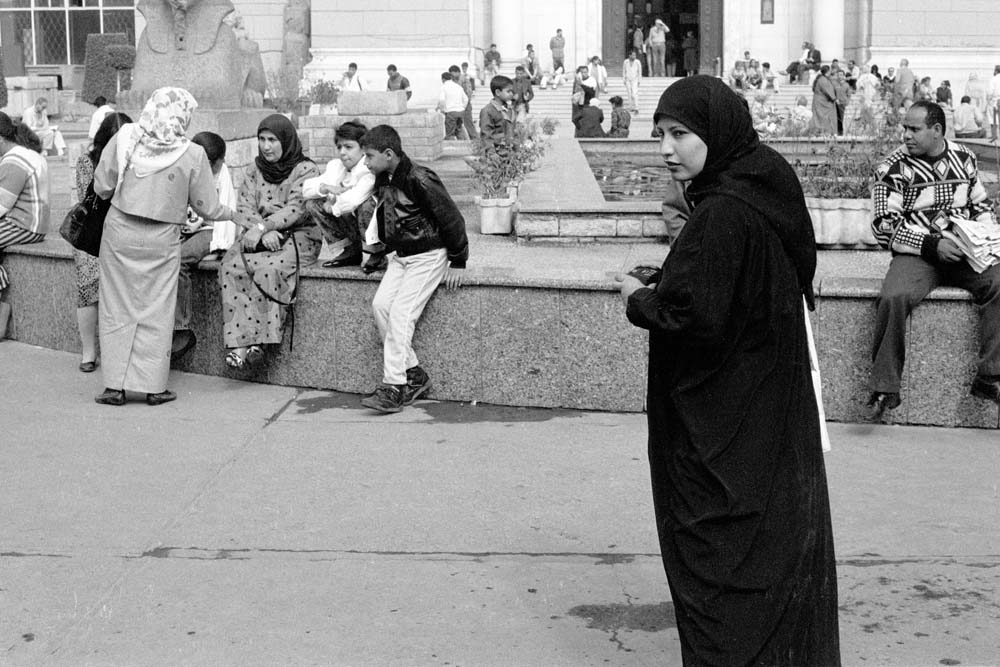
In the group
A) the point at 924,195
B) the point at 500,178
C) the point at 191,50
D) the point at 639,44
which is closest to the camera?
the point at 924,195

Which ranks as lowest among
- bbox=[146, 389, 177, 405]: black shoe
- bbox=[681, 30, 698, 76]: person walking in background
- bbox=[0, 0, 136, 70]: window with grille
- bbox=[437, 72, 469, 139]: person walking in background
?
bbox=[146, 389, 177, 405]: black shoe

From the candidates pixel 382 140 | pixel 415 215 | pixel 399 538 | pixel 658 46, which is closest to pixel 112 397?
pixel 415 215

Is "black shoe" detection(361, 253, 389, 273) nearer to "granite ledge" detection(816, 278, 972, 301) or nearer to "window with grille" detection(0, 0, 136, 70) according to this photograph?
"granite ledge" detection(816, 278, 972, 301)

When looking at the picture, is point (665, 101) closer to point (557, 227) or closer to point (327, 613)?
point (327, 613)

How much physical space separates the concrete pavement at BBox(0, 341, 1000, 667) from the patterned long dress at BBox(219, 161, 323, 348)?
39cm

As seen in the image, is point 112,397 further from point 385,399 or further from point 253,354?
point 385,399

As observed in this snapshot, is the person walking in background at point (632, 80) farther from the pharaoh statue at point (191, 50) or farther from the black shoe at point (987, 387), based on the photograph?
the black shoe at point (987, 387)

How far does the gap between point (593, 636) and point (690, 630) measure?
94 cm

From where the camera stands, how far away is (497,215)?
12.4 metres

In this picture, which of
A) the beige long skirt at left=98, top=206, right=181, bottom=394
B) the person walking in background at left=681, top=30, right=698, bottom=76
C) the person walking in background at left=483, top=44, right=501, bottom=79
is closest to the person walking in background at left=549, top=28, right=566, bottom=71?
the person walking in background at left=483, top=44, right=501, bottom=79

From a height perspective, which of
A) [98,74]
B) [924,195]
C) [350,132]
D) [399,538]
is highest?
[98,74]

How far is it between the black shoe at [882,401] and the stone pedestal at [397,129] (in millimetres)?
16179

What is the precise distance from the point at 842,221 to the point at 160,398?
5.19 metres

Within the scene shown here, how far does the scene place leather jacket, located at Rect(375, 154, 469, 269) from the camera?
7.64 m
